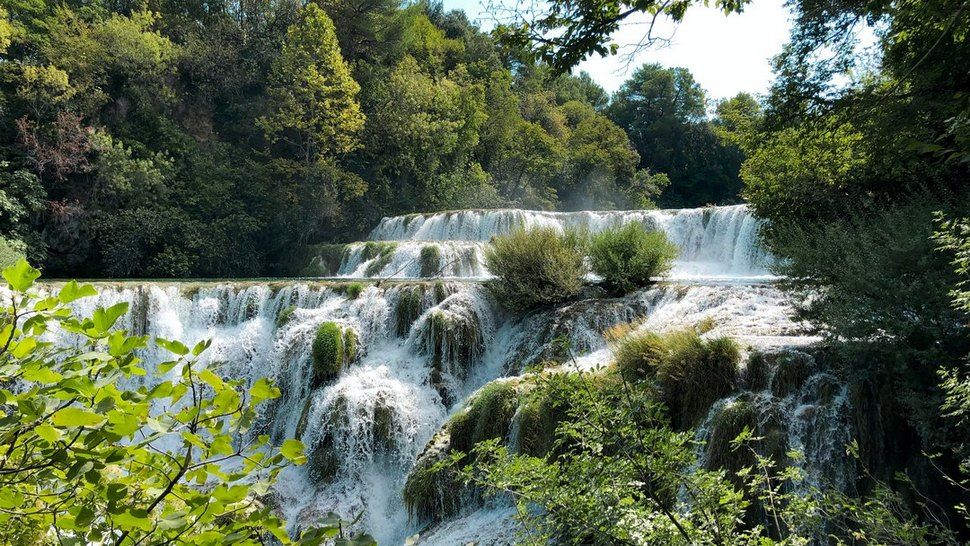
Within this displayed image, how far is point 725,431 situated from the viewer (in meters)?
4.92

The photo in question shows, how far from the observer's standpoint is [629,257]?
379 inches

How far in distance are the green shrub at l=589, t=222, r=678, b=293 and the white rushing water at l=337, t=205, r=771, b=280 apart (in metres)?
2.21

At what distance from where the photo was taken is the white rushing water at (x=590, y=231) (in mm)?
13602

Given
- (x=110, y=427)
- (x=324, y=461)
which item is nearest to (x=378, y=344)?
(x=324, y=461)

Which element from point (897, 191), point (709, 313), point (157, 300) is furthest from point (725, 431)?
point (157, 300)

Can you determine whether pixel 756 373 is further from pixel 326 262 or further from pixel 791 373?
pixel 326 262

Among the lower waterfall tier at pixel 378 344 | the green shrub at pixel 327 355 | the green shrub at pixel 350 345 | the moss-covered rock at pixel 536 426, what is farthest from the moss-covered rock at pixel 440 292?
the moss-covered rock at pixel 536 426

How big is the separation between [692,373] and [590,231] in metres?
7.26

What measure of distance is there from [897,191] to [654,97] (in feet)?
121

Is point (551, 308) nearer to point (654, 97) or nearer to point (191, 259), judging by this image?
point (191, 259)

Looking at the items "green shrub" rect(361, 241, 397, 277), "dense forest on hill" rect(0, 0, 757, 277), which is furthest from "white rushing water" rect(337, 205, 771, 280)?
"dense forest on hill" rect(0, 0, 757, 277)

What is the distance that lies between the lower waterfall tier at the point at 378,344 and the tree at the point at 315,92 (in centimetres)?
1035

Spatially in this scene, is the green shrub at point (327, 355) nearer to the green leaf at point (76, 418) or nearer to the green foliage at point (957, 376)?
the green foliage at point (957, 376)

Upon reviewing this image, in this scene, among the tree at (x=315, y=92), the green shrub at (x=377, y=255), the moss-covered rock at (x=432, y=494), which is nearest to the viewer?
the moss-covered rock at (x=432, y=494)
